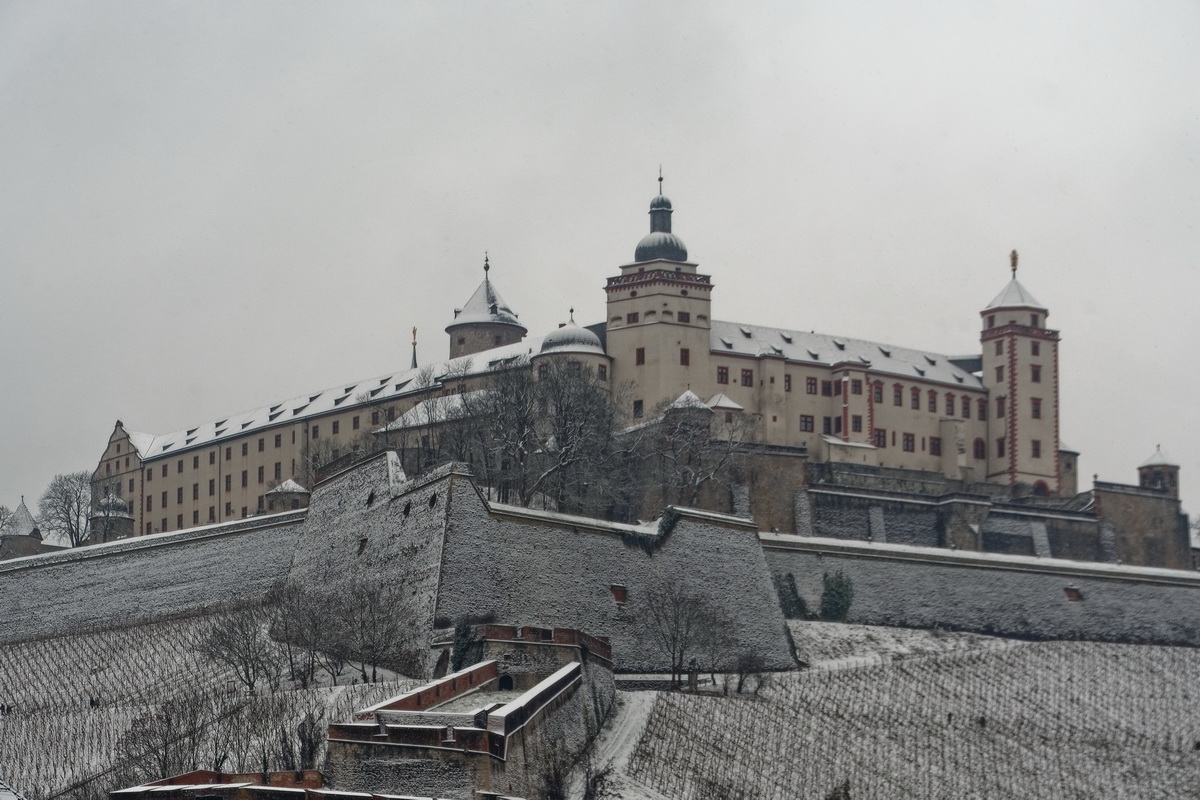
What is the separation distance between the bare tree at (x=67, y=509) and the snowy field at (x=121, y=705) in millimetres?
28679

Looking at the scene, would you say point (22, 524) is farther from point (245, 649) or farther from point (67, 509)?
point (245, 649)

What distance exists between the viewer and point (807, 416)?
8425 cm

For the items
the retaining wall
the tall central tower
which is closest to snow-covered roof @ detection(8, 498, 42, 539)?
the tall central tower

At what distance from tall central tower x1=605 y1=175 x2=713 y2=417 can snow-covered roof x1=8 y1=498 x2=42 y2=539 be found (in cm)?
2863

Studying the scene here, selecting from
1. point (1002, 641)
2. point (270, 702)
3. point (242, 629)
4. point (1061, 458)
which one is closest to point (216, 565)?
point (242, 629)

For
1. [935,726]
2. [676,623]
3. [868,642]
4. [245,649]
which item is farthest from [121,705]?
[868,642]

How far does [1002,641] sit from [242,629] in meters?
26.2

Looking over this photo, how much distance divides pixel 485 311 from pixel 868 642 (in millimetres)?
39488

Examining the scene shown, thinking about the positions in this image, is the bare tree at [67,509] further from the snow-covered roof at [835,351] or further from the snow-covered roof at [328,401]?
the snow-covered roof at [835,351]

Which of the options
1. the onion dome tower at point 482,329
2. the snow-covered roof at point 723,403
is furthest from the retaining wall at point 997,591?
the onion dome tower at point 482,329

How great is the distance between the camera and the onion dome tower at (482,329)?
96188mm

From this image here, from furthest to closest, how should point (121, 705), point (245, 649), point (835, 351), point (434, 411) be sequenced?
point (835, 351) < point (434, 411) < point (121, 705) < point (245, 649)

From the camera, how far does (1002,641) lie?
65.5m

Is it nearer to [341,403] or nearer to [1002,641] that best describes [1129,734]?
[1002,641]
